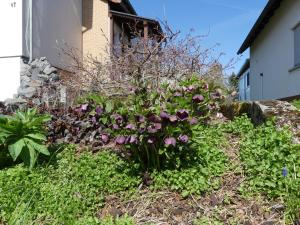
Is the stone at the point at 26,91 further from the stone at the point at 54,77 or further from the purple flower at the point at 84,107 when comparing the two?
the purple flower at the point at 84,107

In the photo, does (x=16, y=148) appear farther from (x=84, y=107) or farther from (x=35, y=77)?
(x=35, y=77)

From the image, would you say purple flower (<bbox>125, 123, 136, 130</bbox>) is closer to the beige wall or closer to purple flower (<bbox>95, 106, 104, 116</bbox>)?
purple flower (<bbox>95, 106, 104, 116</bbox>)

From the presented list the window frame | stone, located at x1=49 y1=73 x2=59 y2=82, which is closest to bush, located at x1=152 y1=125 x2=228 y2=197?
stone, located at x1=49 y1=73 x2=59 y2=82

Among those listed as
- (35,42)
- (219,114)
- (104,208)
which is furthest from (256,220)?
(35,42)

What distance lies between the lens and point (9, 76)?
31.6ft

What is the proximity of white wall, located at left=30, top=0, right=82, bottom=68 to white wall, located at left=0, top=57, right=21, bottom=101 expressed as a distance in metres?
0.65

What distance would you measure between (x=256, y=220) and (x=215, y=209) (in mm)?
316

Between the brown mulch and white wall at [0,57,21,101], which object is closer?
the brown mulch

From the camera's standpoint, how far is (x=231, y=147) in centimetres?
430

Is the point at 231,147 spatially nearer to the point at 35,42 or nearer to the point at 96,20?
the point at 35,42

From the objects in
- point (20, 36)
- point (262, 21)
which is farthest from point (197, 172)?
point (262, 21)

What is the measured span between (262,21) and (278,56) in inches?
72.3

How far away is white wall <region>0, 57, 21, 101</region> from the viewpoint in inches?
374

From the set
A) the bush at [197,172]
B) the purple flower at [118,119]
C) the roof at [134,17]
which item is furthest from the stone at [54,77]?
the purple flower at [118,119]
